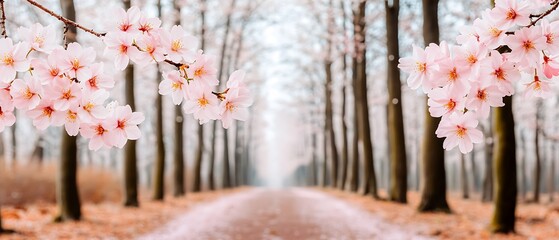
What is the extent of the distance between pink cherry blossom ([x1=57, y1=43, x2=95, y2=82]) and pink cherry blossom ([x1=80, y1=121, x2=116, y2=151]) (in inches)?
8.1

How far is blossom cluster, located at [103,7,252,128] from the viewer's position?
1.95 metres

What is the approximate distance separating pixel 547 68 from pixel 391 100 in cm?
1219

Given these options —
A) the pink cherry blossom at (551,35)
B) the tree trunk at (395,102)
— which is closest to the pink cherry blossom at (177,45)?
the pink cherry blossom at (551,35)

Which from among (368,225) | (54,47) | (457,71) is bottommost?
(368,225)

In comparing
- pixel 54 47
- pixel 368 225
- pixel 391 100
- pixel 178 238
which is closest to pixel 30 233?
pixel 178 238

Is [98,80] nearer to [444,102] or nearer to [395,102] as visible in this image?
[444,102]

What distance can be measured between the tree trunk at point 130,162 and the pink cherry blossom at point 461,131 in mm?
11542

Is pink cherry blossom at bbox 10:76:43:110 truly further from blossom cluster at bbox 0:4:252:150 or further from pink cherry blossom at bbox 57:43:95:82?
pink cherry blossom at bbox 57:43:95:82

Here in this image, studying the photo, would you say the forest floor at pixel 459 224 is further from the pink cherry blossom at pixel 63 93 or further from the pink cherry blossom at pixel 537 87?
the pink cherry blossom at pixel 63 93

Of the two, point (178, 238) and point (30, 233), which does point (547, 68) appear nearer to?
point (178, 238)

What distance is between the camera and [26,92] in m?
1.85

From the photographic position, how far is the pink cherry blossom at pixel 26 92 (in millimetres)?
1841

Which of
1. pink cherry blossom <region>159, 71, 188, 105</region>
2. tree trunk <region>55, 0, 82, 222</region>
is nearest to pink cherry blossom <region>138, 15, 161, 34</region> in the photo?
pink cherry blossom <region>159, 71, 188, 105</region>

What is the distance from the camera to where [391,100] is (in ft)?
46.0
